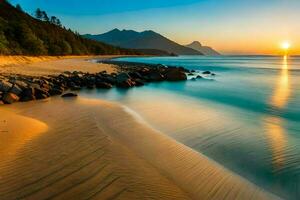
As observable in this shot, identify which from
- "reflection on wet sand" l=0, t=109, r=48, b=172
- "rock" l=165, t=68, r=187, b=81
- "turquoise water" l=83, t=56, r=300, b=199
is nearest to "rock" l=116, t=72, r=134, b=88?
"turquoise water" l=83, t=56, r=300, b=199

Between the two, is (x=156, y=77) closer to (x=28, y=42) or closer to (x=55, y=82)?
(x=55, y=82)

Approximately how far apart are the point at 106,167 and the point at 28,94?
483 inches

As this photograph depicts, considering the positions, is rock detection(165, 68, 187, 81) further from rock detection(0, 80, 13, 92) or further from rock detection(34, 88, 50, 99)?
rock detection(0, 80, 13, 92)

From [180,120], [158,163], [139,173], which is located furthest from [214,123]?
[139,173]

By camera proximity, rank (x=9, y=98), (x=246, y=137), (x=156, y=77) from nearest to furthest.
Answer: (x=246, y=137), (x=9, y=98), (x=156, y=77)

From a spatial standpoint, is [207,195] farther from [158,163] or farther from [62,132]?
[62,132]

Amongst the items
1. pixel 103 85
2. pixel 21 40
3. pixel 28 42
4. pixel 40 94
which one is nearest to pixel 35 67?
pixel 103 85

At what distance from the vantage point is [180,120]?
48.2 ft

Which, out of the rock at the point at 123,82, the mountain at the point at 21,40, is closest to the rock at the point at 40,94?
the rock at the point at 123,82

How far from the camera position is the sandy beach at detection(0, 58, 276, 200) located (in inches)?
264

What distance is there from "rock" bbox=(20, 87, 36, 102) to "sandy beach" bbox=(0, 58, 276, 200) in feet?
18.8

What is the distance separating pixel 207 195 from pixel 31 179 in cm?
387

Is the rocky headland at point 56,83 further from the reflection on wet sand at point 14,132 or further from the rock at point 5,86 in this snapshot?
the reflection on wet sand at point 14,132

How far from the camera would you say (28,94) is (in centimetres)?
1847
